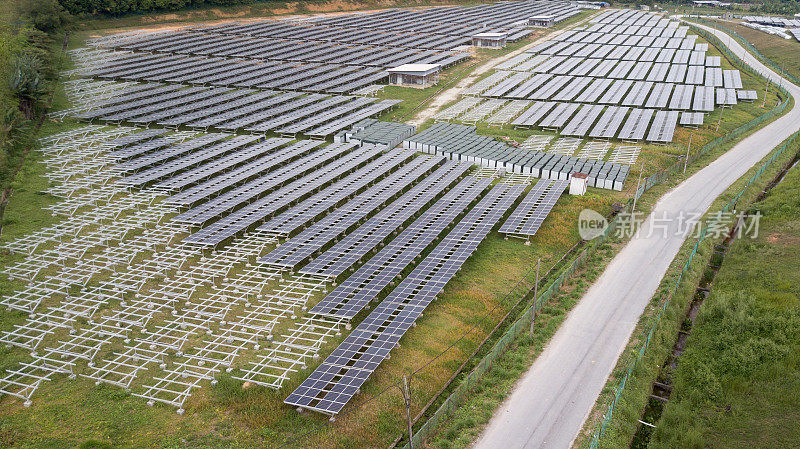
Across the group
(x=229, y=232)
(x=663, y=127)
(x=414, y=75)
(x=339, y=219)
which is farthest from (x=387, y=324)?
(x=414, y=75)

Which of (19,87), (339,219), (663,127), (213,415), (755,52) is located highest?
(755,52)

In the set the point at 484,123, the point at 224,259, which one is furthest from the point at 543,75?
the point at 224,259

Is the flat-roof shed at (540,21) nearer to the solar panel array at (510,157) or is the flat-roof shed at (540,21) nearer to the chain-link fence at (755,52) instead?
the chain-link fence at (755,52)

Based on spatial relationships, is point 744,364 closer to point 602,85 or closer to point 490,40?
point 602,85

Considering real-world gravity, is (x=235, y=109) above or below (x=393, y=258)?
above

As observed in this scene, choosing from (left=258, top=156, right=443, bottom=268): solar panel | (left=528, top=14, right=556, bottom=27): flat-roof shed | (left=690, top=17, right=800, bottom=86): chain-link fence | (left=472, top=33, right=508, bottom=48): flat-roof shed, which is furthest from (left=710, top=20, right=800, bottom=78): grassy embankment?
(left=258, top=156, right=443, bottom=268): solar panel

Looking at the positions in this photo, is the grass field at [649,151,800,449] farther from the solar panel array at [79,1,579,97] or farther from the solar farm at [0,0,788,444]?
the solar panel array at [79,1,579,97]

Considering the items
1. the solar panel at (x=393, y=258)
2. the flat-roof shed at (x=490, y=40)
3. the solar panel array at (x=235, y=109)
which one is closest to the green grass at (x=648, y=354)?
the solar panel at (x=393, y=258)

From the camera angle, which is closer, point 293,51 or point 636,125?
point 636,125
